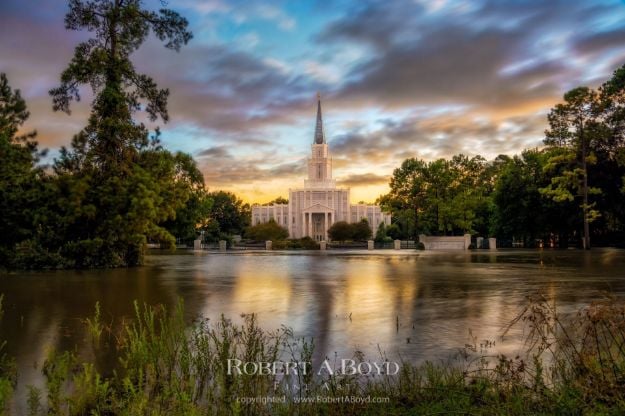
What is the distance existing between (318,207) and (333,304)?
12215cm

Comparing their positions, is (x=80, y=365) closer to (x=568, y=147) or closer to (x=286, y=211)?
(x=568, y=147)

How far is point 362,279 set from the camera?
19625 millimetres

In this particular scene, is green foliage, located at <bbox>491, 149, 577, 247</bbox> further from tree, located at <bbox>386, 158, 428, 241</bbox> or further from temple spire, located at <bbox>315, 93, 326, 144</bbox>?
temple spire, located at <bbox>315, 93, 326, 144</bbox>

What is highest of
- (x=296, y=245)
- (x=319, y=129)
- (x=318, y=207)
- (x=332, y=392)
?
(x=319, y=129)

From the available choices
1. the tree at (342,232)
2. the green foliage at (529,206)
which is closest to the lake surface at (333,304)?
the green foliage at (529,206)

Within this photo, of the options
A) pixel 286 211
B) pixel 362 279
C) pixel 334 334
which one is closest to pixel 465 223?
pixel 362 279

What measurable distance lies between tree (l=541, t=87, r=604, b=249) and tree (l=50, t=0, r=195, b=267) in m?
34.2

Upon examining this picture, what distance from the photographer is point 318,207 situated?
442 ft

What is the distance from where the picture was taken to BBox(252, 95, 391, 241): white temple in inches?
5384

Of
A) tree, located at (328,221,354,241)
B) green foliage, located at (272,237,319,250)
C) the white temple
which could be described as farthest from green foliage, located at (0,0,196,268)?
the white temple

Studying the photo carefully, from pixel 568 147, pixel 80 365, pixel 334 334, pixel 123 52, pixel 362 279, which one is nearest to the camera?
pixel 80 365

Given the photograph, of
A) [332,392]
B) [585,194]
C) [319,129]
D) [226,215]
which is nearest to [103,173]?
[332,392]

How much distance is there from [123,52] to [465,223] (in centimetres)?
4475

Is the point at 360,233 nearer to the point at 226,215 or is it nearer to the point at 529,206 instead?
the point at 226,215
